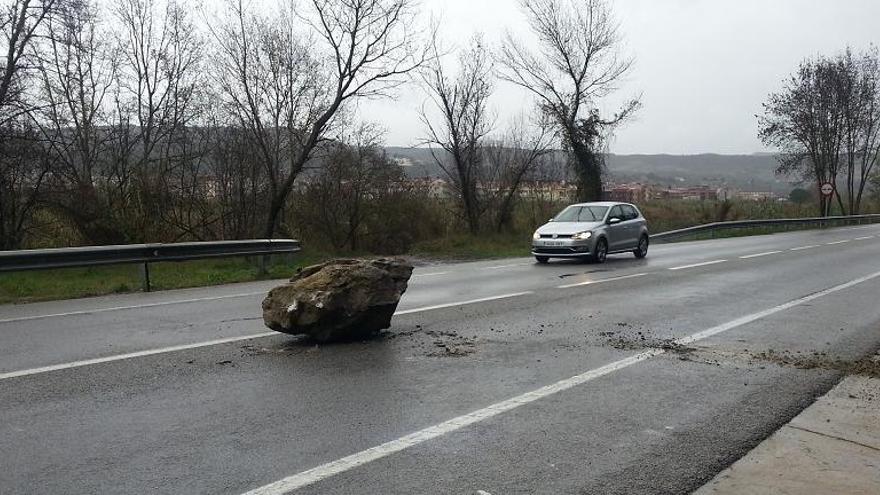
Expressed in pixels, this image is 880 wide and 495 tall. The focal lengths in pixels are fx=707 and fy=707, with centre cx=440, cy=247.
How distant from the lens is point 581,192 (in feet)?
120

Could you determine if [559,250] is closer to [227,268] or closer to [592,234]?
[592,234]

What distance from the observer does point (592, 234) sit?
1819cm

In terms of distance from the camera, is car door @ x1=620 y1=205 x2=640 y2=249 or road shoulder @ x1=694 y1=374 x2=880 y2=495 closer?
road shoulder @ x1=694 y1=374 x2=880 y2=495

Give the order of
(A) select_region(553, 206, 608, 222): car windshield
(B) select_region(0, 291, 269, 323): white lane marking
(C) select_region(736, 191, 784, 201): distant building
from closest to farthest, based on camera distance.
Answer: (B) select_region(0, 291, 269, 323): white lane marking → (A) select_region(553, 206, 608, 222): car windshield → (C) select_region(736, 191, 784, 201): distant building

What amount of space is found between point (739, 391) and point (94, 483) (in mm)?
4798

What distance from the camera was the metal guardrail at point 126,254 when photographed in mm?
12352

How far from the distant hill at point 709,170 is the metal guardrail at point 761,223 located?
670cm

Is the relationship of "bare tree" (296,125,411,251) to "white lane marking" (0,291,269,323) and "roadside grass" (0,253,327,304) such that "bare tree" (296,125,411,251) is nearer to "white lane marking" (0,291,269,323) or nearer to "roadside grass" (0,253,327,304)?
"roadside grass" (0,253,327,304)

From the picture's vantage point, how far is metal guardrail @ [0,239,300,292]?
12352 millimetres

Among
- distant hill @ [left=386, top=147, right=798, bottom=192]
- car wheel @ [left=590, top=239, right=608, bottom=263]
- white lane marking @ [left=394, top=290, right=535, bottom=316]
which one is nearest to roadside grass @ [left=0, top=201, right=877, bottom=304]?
car wheel @ [left=590, top=239, right=608, bottom=263]

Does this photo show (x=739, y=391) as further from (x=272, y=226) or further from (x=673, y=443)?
(x=272, y=226)

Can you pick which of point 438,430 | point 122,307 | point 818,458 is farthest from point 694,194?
point 438,430

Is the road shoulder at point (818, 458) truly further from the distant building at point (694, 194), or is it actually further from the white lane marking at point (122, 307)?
the distant building at point (694, 194)

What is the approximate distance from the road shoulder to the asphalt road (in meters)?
0.15
